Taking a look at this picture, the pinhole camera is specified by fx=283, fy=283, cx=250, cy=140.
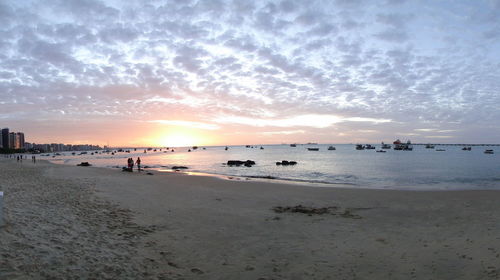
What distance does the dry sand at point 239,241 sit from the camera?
21.3 feet

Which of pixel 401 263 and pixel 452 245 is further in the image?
pixel 452 245

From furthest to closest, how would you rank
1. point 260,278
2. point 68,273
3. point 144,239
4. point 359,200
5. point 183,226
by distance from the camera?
point 359,200
point 183,226
point 144,239
point 260,278
point 68,273

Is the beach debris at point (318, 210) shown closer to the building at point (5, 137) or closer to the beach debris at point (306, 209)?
the beach debris at point (306, 209)

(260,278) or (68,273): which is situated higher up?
(68,273)

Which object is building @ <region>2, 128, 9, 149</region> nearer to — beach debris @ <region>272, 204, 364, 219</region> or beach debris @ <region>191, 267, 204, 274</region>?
beach debris @ <region>272, 204, 364, 219</region>

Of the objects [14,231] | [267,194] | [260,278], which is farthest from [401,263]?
[267,194]

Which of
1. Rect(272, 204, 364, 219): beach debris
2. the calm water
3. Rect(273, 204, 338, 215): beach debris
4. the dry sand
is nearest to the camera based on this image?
the dry sand

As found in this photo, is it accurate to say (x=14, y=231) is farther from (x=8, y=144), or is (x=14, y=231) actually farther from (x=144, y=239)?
(x=8, y=144)

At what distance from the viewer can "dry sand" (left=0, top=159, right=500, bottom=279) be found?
6.49 m

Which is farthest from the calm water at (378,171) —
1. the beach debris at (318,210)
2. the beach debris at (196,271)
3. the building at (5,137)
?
the building at (5,137)

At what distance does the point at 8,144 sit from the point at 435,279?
25393cm

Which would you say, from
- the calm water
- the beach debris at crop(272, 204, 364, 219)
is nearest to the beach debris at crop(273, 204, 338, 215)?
the beach debris at crop(272, 204, 364, 219)

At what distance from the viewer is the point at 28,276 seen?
16.8 feet

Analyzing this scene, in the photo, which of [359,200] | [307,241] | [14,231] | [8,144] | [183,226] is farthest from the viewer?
[8,144]
